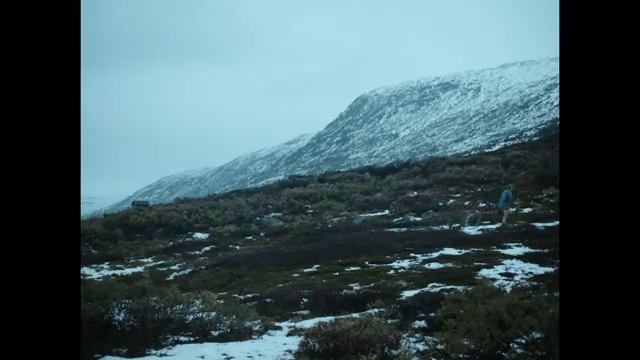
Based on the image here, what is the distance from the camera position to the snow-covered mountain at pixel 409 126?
10844cm

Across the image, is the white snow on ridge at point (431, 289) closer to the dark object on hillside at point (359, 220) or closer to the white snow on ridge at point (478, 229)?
the white snow on ridge at point (478, 229)

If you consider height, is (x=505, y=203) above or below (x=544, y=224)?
above

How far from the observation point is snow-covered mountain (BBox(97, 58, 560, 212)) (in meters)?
108

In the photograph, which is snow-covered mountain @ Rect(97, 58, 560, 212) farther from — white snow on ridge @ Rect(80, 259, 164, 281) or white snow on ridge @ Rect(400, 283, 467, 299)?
white snow on ridge @ Rect(400, 283, 467, 299)

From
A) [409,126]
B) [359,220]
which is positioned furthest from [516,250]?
[409,126]

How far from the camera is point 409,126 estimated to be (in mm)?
138375

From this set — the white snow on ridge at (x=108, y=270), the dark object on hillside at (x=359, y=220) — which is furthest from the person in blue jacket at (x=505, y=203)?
the white snow on ridge at (x=108, y=270)

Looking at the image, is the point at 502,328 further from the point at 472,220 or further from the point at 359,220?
the point at 359,220

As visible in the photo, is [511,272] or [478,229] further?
[478,229]

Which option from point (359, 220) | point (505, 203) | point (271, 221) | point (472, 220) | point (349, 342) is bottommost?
point (349, 342)

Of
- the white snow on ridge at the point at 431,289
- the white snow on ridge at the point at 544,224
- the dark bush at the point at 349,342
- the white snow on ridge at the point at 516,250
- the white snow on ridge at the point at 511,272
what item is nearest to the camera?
the dark bush at the point at 349,342

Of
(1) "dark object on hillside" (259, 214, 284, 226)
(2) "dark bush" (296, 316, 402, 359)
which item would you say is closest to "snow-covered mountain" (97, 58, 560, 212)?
(1) "dark object on hillside" (259, 214, 284, 226)
